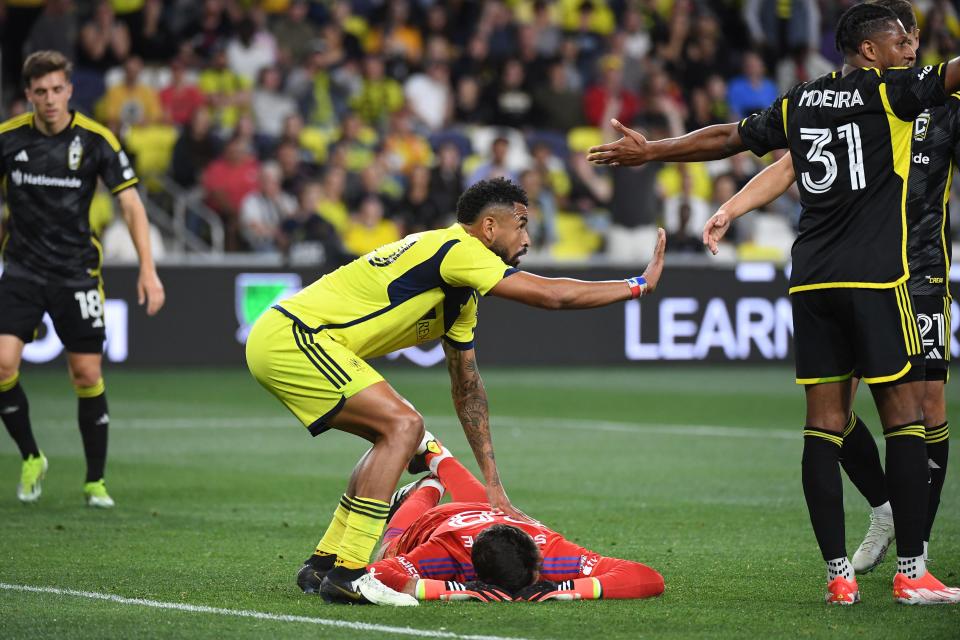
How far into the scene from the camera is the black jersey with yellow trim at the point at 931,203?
693cm

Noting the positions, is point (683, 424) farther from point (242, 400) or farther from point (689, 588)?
point (689, 588)

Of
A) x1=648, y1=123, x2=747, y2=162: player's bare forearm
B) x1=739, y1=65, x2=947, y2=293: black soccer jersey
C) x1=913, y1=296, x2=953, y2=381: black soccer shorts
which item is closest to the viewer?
x1=739, y1=65, x2=947, y2=293: black soccer jersey

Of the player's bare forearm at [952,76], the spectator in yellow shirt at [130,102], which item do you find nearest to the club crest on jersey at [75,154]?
the player's bare forearm at [952,76]

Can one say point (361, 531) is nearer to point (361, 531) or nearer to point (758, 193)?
point (361, 531)

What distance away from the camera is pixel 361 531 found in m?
6.04

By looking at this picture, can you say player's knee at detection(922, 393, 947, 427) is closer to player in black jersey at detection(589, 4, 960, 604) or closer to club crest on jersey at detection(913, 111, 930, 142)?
player in black jersey at detection(589, 4, 960, 604)

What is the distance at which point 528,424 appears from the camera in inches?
544

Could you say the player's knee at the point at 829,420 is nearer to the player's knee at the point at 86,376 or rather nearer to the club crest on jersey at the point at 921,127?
the club crest on jersey at the point at 921,127

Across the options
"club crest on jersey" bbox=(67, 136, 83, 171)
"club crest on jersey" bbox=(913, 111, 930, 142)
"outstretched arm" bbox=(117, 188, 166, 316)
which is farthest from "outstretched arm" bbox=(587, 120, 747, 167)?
"club crest on jersey" bbox=(67, 136, 83, 171)

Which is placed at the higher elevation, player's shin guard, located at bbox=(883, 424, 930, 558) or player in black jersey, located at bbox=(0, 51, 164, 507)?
player in black jersey, located at bbox=(0, 51, 164, 507)

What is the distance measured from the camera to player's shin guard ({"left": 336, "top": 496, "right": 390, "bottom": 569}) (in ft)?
19.7

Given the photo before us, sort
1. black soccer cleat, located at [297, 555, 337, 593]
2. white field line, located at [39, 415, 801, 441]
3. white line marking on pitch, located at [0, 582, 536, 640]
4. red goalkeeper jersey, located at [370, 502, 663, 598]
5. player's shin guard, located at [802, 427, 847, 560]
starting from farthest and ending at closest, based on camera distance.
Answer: white field line, located at [39, 415, 801, 441] → black soccer cleat, located at [297, 555, 337, 593] → red goalkeeper jersey, located at [370, 502, 663, 598] → player's shin guard, located at [802, 427, 847, 560] → white line marking on pitch, located at [0, 582, 536, 640]

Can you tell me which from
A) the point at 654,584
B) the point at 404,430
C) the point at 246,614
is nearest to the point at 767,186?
the point at 654,584

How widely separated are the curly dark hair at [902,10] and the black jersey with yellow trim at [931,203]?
1.01m
